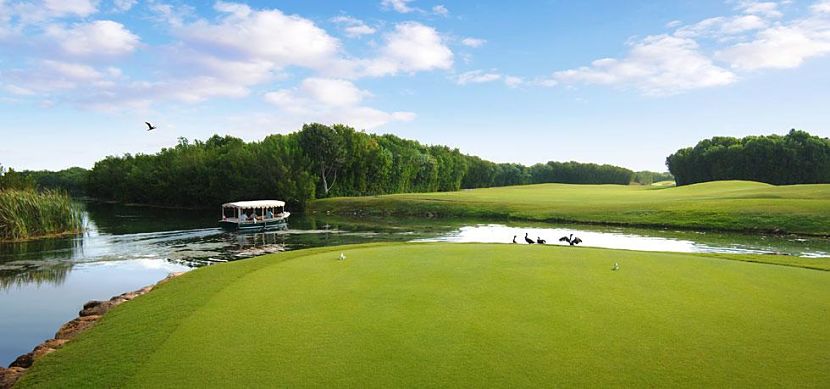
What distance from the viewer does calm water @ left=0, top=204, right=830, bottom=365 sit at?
16.6 meters

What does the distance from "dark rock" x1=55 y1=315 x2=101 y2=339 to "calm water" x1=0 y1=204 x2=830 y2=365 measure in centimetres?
145

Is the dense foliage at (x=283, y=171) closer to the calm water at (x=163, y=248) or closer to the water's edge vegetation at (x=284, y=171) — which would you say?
the water's edge vegetation at (x=284, y=171)

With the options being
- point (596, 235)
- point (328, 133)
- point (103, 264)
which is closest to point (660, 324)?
point (103, 264)

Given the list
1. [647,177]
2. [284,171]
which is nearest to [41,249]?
[284,171]

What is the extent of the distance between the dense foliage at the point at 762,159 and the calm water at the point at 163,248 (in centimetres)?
6124

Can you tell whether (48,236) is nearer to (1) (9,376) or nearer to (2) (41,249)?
(2) (41,249)

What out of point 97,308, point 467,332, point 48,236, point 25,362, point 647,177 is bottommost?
point 25,362

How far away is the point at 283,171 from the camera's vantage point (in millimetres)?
74125

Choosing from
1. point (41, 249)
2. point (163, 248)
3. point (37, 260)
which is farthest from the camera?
point (163, 248)

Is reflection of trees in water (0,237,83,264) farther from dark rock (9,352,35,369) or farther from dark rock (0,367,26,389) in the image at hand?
dark rock (0,367,26,389)

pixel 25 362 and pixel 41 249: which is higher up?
pixel 41 249

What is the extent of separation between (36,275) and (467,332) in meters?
21.8

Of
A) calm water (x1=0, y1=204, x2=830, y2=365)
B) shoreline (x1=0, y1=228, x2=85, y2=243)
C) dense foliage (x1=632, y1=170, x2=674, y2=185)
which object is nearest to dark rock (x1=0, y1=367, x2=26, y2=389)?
calm water (x1=0, y1=204, x2=830, y2=365)

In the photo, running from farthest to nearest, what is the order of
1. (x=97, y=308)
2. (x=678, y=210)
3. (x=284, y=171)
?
(x=284, y=171) < (x=678, y=210) < (x=97, y=308)
